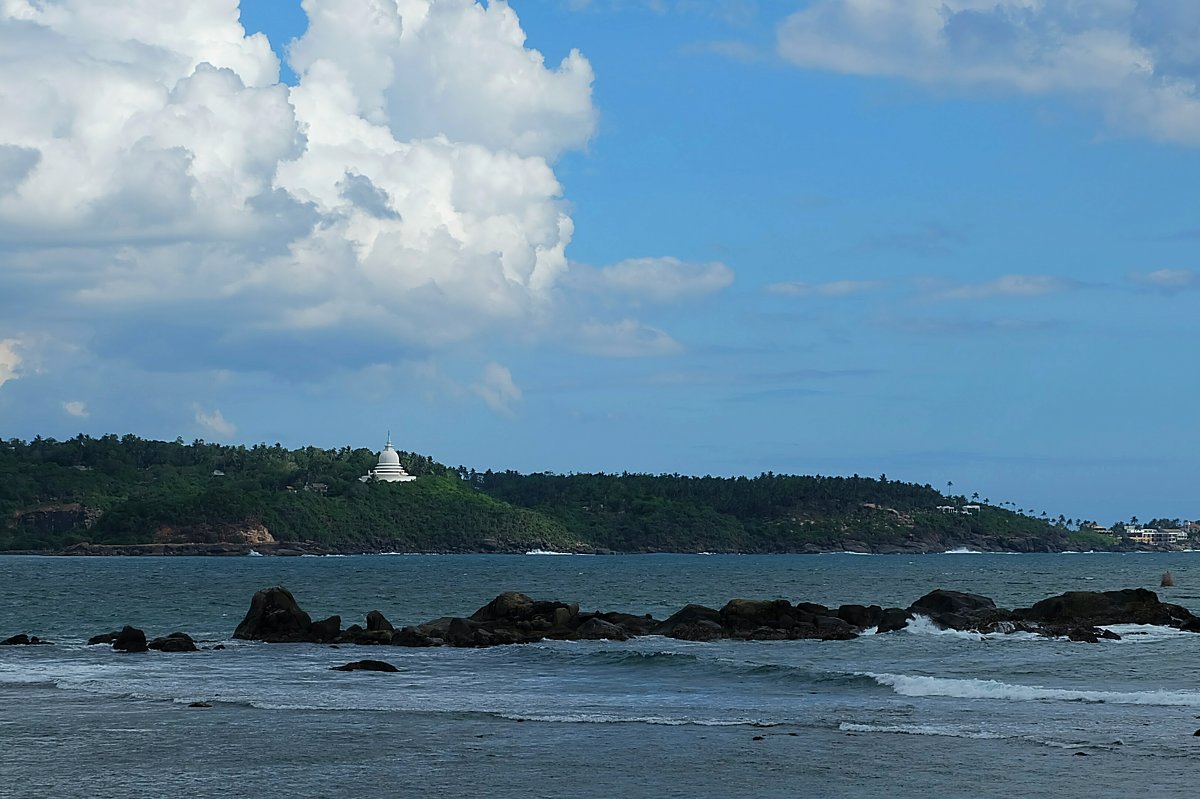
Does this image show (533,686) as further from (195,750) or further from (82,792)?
(82,792)

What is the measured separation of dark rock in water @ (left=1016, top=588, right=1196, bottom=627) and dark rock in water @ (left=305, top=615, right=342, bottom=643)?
1256 inches

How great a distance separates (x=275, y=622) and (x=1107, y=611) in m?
39.0

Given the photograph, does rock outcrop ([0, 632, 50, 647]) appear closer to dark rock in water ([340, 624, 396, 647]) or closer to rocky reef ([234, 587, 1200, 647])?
rocky reef ([234, 587, 1200, 647])

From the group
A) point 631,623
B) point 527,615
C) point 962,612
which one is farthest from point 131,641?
point 962,612

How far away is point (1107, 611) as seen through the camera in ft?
217

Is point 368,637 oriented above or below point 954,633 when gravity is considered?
below

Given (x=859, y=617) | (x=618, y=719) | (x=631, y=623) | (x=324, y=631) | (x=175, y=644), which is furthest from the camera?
(x=631, y=623)

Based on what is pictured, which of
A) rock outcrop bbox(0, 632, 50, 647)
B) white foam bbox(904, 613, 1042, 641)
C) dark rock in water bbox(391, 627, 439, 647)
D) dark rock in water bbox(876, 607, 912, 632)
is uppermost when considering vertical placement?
dark rock in water bbox(876, 607, 912, 632)

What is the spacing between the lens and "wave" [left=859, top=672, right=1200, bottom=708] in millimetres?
39125

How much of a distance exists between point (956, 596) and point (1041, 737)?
3955 centimetres

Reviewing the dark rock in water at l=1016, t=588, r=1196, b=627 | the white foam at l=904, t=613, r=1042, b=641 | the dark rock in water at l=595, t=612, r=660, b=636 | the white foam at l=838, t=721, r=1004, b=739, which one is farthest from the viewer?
the dark rock in water at l=595, t=612, r=660, b=636

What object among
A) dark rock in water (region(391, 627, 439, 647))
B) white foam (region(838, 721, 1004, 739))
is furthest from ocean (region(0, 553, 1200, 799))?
dark rock in water (region(391, 627, 439, 647))

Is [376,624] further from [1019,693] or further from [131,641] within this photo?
[1019,693]

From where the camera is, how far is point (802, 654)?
55.3m
